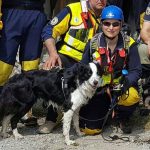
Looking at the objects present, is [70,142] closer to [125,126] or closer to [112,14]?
[125,126]

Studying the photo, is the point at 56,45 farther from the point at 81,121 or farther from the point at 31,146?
the point at 31,146

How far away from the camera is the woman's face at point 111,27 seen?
6.00 metres

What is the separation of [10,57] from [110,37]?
4.13 feet

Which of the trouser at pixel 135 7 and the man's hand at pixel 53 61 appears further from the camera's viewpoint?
the trouser at pixel 135 7

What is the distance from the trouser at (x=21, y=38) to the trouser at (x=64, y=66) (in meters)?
0.36

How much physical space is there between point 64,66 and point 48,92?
53 cm

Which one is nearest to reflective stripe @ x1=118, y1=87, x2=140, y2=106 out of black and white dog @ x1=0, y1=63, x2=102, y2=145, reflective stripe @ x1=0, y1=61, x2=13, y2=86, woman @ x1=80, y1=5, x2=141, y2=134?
woman @ x1=80, y1=5, x2=141, y2=134

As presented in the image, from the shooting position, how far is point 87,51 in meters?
6.15

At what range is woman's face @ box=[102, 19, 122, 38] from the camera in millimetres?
6000

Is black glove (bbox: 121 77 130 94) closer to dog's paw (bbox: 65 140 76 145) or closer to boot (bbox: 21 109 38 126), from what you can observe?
dog's paw (bbox: 65 140 76 145)

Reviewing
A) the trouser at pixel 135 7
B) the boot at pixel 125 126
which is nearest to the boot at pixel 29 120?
the boot at pixel 125 126

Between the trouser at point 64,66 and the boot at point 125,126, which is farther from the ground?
the trouser at point 64,66

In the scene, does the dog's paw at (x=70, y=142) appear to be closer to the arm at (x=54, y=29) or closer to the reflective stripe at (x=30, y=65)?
the arm at (x=54, y=29)

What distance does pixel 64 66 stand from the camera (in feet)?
21.2
